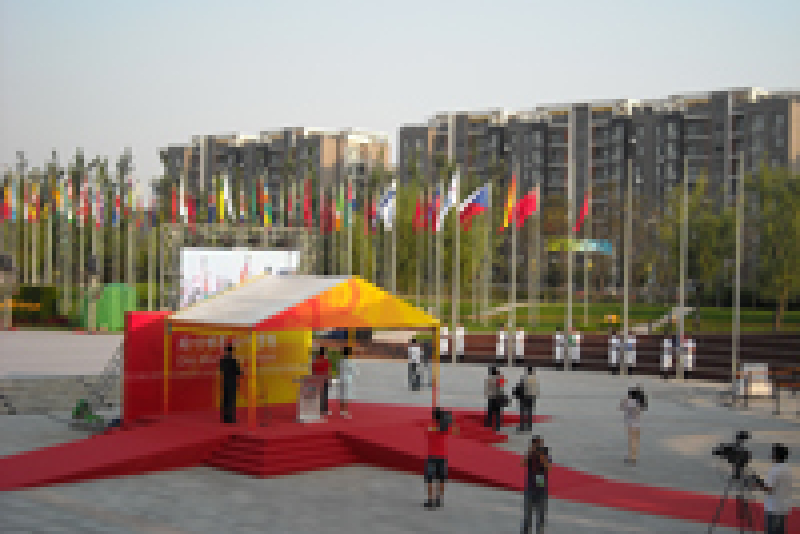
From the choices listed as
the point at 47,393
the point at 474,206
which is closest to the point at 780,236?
the point at 474,206

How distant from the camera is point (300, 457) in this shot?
17.5m

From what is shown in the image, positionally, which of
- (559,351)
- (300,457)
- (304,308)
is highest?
(304,308)

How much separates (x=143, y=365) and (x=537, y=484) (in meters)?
10.6

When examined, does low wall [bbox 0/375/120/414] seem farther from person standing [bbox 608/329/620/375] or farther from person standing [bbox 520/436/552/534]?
person standing [bbox 608/329/620/375]

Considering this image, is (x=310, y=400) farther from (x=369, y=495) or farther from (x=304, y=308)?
(x=369, y=495)

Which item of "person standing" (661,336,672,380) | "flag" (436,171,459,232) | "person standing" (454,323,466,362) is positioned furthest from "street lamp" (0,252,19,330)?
"person standing" (661,336,672,380)

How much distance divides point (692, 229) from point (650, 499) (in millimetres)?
41690

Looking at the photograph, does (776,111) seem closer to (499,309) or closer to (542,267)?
(542,267)

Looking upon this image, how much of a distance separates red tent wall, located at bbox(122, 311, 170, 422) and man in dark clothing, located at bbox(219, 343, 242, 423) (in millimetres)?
1809

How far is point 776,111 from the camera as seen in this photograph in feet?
301

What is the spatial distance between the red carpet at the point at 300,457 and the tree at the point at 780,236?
1243 inches

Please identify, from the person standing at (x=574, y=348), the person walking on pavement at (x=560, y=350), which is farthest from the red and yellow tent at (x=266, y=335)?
the person walking on pavement at (x=560, y=350)

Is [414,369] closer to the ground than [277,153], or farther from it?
closer to the ground

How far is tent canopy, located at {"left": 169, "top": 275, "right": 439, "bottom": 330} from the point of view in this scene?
19031 millimetres
